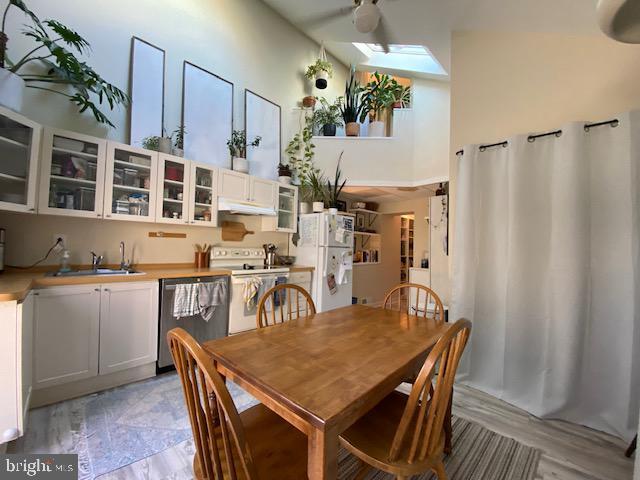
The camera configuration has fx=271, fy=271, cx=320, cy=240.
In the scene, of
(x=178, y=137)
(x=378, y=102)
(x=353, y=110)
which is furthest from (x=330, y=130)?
(x=178, y=137)

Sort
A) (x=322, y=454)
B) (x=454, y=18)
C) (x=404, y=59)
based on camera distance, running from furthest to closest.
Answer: (x=404, y=59), (x=454, y=18), (x=322, y=454)

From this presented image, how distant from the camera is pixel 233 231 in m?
3.55

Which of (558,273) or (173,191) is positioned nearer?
(558,273)

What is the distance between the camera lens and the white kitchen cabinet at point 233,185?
3.15m

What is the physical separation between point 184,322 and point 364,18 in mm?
3047

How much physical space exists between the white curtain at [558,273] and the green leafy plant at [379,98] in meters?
2.52

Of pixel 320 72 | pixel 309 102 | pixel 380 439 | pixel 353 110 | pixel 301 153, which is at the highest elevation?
pixel 320 72

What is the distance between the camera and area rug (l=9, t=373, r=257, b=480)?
4.91 ft

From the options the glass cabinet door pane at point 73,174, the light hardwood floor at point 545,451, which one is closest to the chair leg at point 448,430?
the light hardwood floor at point 545,451

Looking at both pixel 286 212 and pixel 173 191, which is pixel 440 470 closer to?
→ pixel 173 191

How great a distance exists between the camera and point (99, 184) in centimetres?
232

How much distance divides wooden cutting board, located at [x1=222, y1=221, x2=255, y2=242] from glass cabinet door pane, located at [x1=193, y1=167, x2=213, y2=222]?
398 mm

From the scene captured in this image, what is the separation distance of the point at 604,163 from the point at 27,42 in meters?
4.41

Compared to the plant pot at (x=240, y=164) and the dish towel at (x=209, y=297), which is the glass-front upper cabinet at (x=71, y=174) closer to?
the dish towel at (x=209, y=297)
